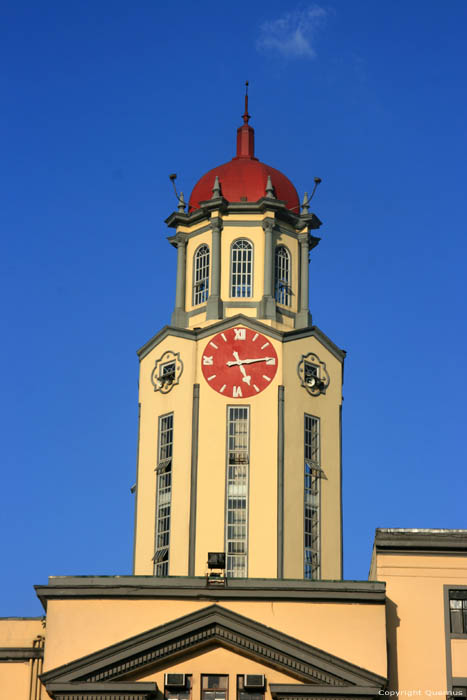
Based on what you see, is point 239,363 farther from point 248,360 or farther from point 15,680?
point 15,680

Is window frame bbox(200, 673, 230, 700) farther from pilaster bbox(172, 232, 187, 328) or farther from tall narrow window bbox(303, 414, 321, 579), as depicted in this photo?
pilaster bbox(172, 232, 187, 328)

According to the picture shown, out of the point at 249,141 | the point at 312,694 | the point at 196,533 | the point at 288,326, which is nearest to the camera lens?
the point at 312,694

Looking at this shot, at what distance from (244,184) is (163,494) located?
1595cm

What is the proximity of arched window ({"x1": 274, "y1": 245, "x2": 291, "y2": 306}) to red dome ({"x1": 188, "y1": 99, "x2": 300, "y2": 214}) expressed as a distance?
242 centimetres

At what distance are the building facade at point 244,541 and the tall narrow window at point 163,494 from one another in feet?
0.28

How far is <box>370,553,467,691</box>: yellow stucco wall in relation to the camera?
62.9 m

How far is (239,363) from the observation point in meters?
72.7

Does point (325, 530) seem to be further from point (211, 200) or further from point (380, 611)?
point (211, 200)

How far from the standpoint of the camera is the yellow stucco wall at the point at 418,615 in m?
62.9

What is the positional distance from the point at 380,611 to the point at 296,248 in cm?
2109

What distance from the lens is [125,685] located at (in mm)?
61000

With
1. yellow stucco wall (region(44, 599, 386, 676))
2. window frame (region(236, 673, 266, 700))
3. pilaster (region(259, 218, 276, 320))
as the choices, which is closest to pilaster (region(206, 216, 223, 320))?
pilaster (region(259, 218, 276, 320))

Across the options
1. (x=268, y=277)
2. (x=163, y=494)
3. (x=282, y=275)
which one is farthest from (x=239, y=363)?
(x=163, y=494)

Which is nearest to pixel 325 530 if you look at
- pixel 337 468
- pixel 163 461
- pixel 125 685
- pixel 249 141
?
pixel 337 468
